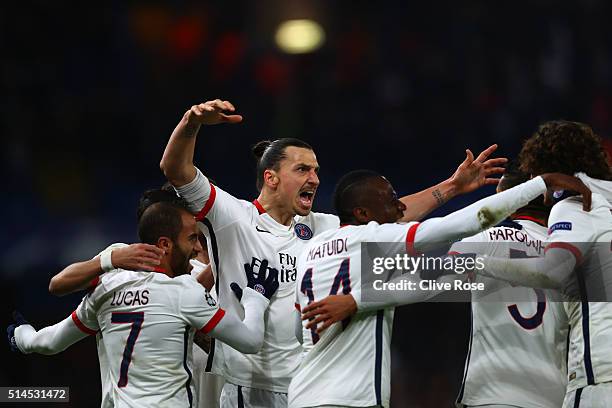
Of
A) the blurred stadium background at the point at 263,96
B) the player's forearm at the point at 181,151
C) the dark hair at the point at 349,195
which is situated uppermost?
the blurred stadium background at the point at 263,96

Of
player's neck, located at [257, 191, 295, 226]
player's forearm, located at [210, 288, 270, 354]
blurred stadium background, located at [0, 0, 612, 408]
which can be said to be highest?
blurred stadium background, located at [0, 0, 612, 408]

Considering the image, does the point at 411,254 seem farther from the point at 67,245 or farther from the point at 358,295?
the point at 67,245

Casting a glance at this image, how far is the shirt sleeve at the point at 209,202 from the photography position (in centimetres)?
443

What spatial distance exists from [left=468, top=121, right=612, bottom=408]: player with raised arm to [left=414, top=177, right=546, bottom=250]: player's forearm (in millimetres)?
383

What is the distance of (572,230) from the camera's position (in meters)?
3.81

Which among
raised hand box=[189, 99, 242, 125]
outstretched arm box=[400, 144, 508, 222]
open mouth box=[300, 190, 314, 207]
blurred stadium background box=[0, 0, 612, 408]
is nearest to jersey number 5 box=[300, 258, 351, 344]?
raised hand box=[189, 99, 242, 125]

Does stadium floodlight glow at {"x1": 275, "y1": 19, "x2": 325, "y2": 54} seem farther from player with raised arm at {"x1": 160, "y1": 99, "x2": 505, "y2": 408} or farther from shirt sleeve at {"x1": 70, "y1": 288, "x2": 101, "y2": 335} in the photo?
shirt sleeve at {"x1": 70, "y1": 288, "x2": 101, "y2": 335}

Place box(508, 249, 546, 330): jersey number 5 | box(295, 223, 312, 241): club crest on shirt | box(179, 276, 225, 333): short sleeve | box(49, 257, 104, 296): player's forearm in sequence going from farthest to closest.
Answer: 1. box(295, 223, 312, 241): club crest on shirt
2. box(508, 249, 546, 330): jersey number 5
3. box(49, 257, 104, 296): player's forearm
4. box(179, 276, 225, 333): short sleeve

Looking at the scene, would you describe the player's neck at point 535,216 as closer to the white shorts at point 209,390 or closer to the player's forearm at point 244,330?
the player's forearm at point 244,330

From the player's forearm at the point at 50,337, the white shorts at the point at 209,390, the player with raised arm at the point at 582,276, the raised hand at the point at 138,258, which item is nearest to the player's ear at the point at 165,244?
the raised hand at the point at 138,258

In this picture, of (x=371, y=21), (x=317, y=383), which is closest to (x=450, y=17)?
(x=371, y=21)

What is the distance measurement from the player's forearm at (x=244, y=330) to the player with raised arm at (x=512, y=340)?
1.07 meters

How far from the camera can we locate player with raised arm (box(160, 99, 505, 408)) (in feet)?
14.3

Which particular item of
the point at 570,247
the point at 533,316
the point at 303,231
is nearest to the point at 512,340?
the point at 533,316
